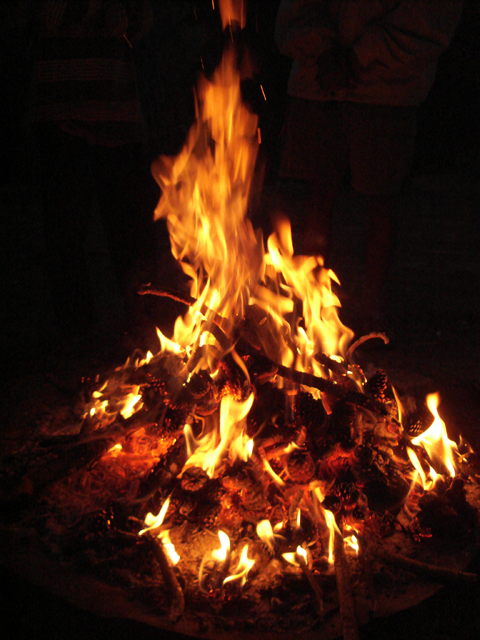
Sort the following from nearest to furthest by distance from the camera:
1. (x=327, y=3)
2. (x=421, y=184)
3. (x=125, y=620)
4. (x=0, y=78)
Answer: (x=125, y=620) < (x=327, y=3) < (x=0, y=78) < (x=421, y=184)

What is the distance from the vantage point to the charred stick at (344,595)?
1534mm

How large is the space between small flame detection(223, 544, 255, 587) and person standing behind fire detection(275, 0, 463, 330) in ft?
6.72

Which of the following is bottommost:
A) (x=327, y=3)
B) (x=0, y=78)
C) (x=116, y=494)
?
(x=116, y=494)

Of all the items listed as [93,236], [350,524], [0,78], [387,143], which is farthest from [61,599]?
[0,78]

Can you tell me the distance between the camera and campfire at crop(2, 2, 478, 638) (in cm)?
174

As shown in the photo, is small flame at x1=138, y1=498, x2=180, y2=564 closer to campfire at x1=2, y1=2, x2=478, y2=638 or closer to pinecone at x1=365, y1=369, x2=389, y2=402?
campfire at x1=2, y1=2, x2=478, y2=638

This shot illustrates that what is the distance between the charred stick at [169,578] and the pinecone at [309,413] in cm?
68

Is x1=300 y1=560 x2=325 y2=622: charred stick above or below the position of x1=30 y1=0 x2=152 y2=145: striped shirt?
below

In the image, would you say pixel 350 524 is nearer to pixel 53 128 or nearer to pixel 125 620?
pixel 125 620

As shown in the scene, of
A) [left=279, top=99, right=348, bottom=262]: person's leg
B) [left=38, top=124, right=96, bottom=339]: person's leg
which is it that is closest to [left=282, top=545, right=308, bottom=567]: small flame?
[left=279, top=99, right=348, bottom=262]: person's leg

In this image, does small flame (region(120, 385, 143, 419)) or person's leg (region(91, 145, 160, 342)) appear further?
person's leg (region(91, 145, 160, 342))

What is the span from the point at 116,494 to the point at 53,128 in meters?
2.22

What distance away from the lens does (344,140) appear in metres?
3.26

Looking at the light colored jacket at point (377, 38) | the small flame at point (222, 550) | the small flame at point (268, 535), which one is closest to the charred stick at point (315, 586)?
the small flame at point (268, 535)
